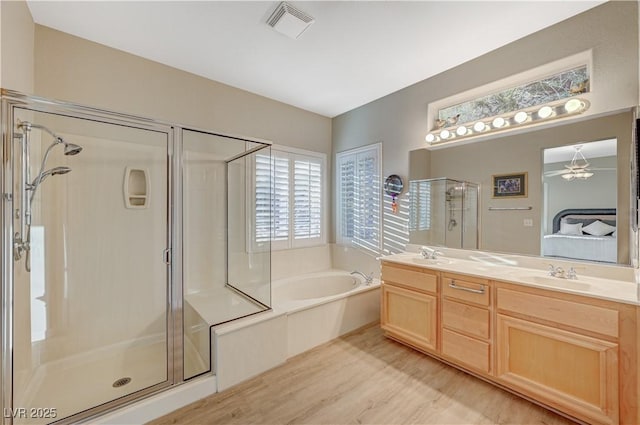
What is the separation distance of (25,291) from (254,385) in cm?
173

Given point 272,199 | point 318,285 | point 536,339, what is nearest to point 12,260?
point 272,199

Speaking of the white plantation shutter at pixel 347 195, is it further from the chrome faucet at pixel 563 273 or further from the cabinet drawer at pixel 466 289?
the chrome faucet at pixel 563 273

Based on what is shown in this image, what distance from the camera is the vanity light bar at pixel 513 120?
194 centimetres

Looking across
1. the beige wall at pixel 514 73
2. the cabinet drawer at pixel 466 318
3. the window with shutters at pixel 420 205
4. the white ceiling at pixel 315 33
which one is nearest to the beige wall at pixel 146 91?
the white ceiling at pixel 315 33

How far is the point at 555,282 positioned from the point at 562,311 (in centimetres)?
25

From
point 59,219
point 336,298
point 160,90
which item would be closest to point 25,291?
point 59,219

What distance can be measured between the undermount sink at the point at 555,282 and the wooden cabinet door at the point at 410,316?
669 millimetres

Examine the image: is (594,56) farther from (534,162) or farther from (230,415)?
(230,415)

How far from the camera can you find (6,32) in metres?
1.54

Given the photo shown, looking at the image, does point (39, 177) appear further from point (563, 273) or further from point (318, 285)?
point (563, 273)

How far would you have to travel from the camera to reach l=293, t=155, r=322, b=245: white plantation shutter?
3.54 metres

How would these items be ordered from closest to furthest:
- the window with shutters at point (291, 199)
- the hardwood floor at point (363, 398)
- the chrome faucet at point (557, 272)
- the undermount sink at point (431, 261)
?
the hardwood floor at point (363, 398)
the chrome faucet at point (557, 272)
the undermount sink at point (431, 261)
the window with shutters at point (291, 199)

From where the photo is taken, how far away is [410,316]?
2.37m

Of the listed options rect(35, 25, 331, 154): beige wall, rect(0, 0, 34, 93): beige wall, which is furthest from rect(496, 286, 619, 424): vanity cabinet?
rect(0, 0, 34, 93): beige wall
